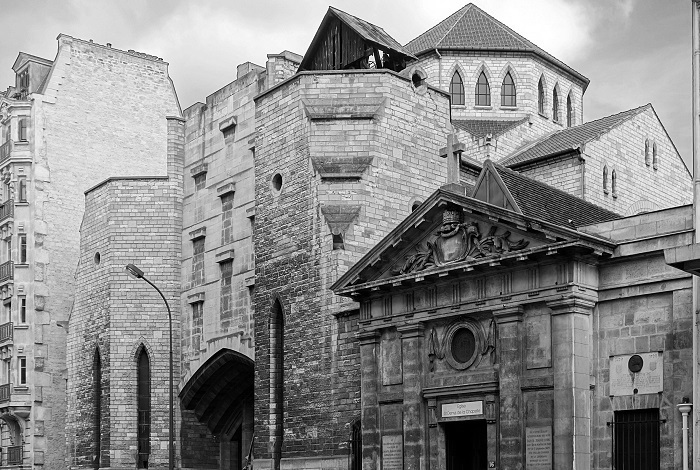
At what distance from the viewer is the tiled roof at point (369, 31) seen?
38531 millimetres

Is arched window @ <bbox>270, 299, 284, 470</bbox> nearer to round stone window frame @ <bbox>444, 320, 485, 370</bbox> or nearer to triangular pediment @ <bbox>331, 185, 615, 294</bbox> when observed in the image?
triangular pediment @ <bbox>331, 185, 615, 294</bbox>

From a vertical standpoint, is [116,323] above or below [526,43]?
below

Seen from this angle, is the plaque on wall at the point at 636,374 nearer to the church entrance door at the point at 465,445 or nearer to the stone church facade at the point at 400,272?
the stone church facade at the point at 400,272

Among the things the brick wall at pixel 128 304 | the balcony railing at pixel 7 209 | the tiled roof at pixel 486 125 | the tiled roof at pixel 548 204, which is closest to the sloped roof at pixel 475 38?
the tiled roof at pixel 486 125

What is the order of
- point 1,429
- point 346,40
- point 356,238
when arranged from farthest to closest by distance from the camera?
point 1,429 < point 346,40 < point 356,238

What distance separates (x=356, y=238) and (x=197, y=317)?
9.82 m

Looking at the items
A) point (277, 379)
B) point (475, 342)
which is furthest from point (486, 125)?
point (475, 342)

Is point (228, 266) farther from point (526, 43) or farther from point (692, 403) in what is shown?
point (692, 403)

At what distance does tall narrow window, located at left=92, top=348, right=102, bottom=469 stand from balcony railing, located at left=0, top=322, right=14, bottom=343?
9.19m

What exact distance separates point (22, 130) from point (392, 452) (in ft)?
95.0

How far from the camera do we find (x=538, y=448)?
27609 mm

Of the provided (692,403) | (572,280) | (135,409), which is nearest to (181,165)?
(135,409)

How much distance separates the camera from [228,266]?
137 ft

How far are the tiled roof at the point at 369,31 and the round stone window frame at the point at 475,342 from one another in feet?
37.8
